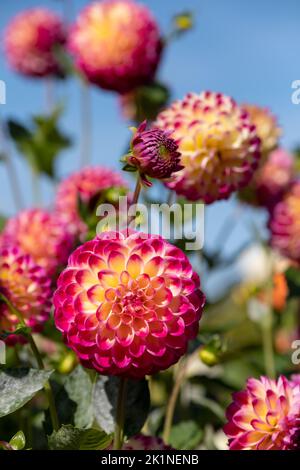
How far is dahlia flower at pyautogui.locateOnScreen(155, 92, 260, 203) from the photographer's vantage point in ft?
2.69

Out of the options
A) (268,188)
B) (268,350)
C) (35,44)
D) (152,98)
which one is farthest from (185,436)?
(35,44)

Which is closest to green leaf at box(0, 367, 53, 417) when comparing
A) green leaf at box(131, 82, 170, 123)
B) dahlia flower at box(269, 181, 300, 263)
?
dahlia flower at box(269, 181, 300, 263)

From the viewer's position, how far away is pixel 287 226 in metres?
1.33

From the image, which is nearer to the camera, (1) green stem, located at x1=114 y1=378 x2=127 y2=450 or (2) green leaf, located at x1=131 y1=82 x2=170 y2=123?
(1) green stem, located at x1=114 y1=378 x2=127 y2=450

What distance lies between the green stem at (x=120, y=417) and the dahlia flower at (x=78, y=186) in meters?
0.46

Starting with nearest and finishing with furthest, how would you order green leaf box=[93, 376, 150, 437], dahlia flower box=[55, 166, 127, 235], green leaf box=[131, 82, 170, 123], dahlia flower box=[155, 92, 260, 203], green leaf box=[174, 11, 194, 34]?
green leaf box=[93, 376, 150, 437] → dahlia flower box=[155, 92, 260, 203] → dahlia flower box=[55, 166, 127, 235] → green leaf box=[174, 11, 194, 34] → green leaf box=[131, 82, 170, 123]

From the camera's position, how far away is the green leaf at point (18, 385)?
621mm

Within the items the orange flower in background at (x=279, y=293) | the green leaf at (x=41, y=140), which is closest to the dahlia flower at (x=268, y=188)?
the orange flower in background at (x=279, y=293)

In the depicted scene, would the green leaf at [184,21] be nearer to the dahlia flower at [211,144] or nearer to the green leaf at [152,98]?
the green leaf at [152,98]

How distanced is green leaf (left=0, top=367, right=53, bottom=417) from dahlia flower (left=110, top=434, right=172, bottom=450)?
13 centimetres

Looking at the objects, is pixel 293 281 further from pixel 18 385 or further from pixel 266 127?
pixel 18 385

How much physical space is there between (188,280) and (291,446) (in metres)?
0.17

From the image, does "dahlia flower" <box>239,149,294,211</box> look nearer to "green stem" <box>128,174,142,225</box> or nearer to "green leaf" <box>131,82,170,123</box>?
"green leaf" <box>131,82,170,123</box>
